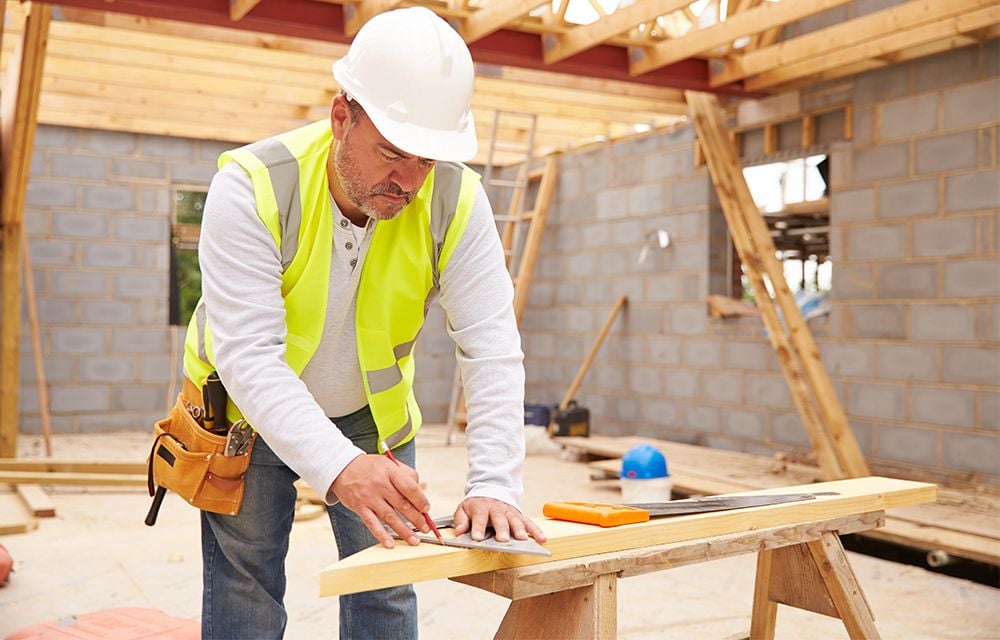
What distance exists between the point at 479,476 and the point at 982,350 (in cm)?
380

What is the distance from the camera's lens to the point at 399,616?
6.08 ft

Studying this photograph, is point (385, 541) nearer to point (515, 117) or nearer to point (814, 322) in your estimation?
point (814, 322)

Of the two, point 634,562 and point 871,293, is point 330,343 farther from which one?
point 871,293

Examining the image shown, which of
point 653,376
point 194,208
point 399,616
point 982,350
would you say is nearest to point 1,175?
point 194,208

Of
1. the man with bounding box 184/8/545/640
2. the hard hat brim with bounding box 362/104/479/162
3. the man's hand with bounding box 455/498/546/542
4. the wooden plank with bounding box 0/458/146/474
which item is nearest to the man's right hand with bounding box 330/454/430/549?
the man with bounding box 184/8/545/640

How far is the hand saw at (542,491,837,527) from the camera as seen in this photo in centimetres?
185

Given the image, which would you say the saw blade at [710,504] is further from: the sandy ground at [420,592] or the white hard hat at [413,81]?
the white hard hat at [413,81]

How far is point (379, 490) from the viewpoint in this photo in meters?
1.49

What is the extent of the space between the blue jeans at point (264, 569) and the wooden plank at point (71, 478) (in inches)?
138

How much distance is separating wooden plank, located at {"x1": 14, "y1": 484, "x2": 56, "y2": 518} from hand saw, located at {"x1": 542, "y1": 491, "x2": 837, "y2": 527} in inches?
131

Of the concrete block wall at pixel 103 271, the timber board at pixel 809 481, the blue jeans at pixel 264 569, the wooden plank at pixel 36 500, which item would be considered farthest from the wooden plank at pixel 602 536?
the concrete block wall at pixel 103 271

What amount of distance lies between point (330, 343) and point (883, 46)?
3.92 meters

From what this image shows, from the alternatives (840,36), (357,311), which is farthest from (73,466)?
(840,36)

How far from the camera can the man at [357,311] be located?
1552mm
